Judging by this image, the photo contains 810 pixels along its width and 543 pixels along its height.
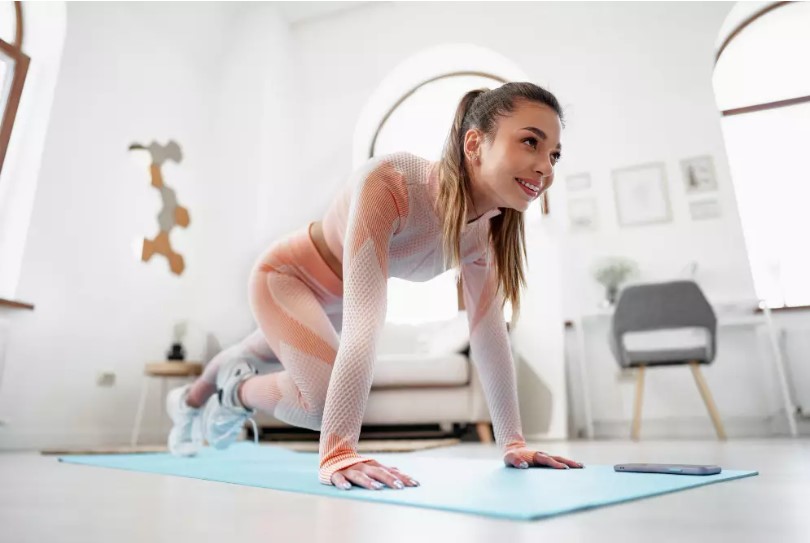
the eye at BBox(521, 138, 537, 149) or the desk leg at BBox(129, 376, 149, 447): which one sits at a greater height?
the eye at BBox(521, 138, 537, 149)

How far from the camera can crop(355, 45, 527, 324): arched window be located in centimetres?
417

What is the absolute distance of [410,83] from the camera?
446 cm

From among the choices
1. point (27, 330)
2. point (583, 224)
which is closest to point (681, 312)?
point (583, 224)

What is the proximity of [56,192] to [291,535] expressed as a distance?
3.02 meters

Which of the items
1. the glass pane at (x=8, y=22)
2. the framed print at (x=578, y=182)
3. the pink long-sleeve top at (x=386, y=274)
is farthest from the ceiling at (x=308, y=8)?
the pink long-sleeve top at (x=386, y=274)

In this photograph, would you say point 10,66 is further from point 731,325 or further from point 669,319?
point 731,325

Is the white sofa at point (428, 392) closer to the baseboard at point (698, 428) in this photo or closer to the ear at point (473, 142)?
the baseboard at point (698, 428)

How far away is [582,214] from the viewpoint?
3590 mm

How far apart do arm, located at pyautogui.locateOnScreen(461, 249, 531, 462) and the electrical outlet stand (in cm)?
259

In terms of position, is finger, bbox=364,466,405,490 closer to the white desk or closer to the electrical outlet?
the white desk

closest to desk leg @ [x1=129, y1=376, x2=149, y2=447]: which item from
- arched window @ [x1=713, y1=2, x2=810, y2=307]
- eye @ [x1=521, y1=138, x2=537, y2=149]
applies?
eye @ [x1=521, y1=138, x2=537, y2=149]

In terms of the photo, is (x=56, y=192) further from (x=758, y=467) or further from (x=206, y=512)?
(x=758, y=467)

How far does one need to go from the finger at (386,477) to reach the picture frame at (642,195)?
10.0 feet

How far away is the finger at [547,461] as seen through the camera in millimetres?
1122
